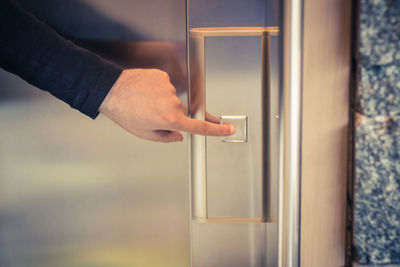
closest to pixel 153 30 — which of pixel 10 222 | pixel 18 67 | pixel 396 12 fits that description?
pixel 18 67

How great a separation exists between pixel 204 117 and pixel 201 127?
65 mm

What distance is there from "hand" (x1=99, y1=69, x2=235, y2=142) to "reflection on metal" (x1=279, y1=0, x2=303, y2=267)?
19 centimetres

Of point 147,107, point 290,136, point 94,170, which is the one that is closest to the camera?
point 290,136

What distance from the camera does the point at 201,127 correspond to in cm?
57

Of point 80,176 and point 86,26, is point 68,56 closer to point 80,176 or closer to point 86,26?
point 86,26

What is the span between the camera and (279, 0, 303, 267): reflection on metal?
395mm

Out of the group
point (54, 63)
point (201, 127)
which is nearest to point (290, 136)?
point (201, 127)

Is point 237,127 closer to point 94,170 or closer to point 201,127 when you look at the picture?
point 201,127

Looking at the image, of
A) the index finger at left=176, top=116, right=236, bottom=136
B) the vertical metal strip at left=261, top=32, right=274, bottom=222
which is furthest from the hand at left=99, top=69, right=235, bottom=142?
the vertical metal strip at left=261, top=32, right=274, bottom=222

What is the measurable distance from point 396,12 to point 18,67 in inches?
23.9

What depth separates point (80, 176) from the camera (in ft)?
2.28

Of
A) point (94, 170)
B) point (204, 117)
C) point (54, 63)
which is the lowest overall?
point (94, 170)

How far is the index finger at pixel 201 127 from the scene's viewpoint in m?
0.56

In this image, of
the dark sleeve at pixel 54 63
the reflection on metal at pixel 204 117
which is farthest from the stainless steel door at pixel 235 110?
the dark sleeve at pixel 54 63
